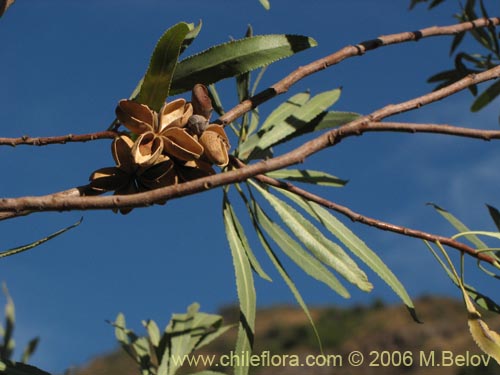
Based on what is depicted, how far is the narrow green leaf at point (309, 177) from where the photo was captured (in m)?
1.47

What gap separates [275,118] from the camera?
147 centimetres

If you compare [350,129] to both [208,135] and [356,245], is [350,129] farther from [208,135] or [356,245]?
[356,245]

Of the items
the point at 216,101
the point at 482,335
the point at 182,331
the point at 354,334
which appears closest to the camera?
the point at 482,335

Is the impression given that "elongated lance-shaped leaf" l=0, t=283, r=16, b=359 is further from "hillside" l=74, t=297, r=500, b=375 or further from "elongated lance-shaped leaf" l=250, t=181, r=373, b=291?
"hillside" l=74, t=297, r=500, b=375

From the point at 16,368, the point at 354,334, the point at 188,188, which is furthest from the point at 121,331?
the point at 354,334

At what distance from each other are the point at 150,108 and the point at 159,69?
57mm

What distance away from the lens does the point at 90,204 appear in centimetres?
80

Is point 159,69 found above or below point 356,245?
above

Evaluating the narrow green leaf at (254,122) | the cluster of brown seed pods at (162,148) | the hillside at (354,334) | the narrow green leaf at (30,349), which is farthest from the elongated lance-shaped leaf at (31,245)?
the hillside at (354,334)

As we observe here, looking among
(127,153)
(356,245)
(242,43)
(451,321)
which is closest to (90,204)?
(127,153)

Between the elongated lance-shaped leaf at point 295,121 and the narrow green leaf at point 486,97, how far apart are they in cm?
90

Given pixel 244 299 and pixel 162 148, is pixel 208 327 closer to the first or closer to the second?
pixel 244 299

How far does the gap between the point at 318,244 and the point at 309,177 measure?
0.97ft

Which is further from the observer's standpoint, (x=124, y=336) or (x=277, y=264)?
(x=124, y=336)
